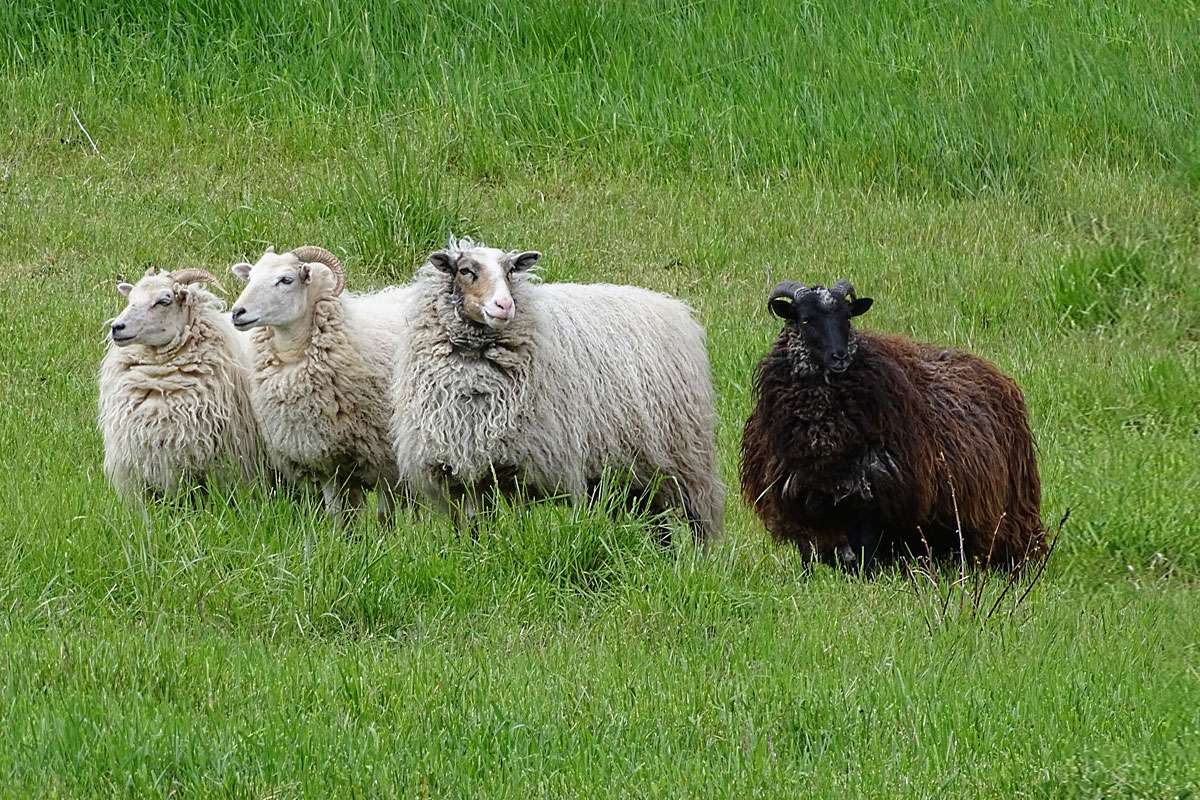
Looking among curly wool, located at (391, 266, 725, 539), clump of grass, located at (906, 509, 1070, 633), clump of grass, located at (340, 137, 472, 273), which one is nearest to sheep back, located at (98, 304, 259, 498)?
curly wool, located at (391, 266, 725, 539)

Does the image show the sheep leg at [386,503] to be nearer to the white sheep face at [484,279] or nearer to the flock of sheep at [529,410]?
the flock of sheep at [529,410]

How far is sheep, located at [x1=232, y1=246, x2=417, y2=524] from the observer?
26.0 ft

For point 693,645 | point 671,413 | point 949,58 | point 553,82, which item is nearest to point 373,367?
point 671,413

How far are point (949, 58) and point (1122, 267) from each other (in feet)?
11.2

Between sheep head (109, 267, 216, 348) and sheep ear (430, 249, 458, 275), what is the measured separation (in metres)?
1.15

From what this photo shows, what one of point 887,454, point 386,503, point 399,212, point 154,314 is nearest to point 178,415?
point 154,314

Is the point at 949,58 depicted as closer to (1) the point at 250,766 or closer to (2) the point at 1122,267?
(2) the point at 1122,267

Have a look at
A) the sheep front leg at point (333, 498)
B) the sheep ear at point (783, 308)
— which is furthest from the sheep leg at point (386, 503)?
the sheep ear at point (783, 308)

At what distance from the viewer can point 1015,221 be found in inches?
553

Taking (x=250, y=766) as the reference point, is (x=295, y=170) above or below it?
above

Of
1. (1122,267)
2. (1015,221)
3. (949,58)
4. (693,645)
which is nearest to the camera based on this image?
(693,645)

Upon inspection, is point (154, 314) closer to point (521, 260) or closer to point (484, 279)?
point (484, 279)

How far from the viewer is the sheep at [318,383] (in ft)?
26.0

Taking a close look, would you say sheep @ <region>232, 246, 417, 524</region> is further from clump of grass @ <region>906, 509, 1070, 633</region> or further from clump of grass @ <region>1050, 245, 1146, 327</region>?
clump of grass @ <region>1050, 245, 1146, 327</region>
